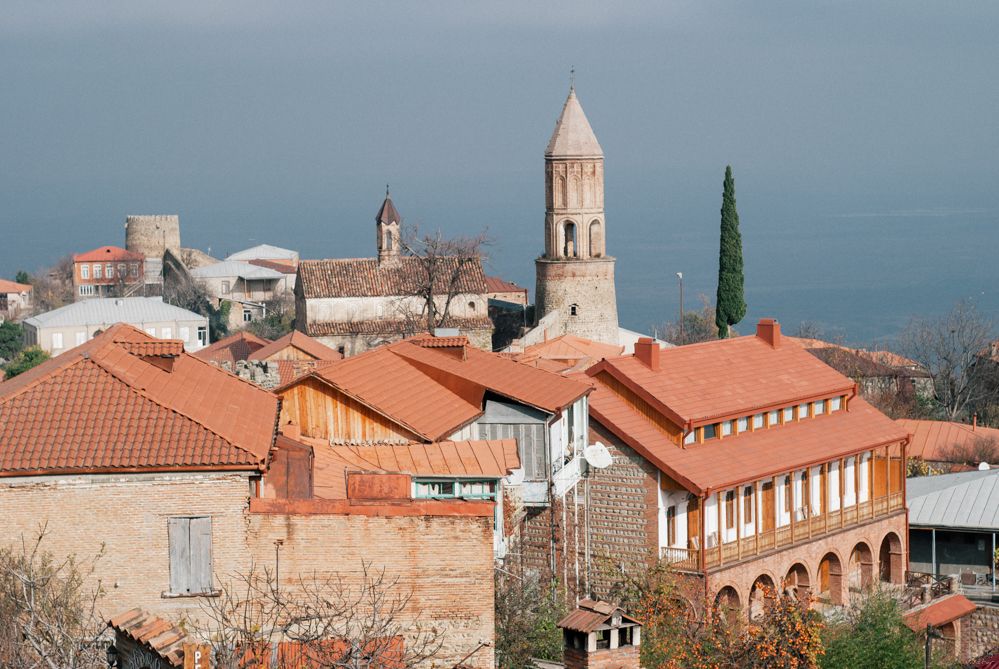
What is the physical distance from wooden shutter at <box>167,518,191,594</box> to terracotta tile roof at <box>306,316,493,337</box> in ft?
147

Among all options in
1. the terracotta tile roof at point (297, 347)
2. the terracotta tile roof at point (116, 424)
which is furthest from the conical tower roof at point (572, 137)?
the terracotta tile roof at point (116, 424)

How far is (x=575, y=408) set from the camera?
1139 inches

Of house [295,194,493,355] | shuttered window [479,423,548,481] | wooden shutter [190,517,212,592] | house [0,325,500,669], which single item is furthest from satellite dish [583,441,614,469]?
house [295,194,493,355]

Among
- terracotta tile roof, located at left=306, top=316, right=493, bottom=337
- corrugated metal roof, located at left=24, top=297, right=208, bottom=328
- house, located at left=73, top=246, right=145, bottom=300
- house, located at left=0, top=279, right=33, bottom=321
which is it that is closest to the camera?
terracotta tile roof, located at left=306, top=316, right=493, bottom=337

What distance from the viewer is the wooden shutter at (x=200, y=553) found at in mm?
18656

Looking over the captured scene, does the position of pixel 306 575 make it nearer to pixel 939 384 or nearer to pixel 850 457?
pixel 850 457

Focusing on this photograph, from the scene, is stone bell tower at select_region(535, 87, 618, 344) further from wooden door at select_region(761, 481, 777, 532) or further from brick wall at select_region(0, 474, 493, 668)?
brick wall at select_region(0, 474, 493, 668)

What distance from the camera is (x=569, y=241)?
222ft

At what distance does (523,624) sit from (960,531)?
15783 millimetres

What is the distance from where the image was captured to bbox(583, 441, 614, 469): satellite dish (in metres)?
28.8

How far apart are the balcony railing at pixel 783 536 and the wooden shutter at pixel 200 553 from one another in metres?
12.5

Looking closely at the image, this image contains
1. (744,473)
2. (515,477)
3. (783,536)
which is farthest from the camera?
(783,536)

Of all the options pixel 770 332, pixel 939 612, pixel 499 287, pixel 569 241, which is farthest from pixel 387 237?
pixel 939 612

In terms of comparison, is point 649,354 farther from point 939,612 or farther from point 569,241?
point 569,241
